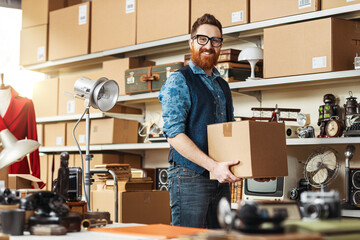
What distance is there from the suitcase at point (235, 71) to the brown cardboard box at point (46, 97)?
5.95 feet

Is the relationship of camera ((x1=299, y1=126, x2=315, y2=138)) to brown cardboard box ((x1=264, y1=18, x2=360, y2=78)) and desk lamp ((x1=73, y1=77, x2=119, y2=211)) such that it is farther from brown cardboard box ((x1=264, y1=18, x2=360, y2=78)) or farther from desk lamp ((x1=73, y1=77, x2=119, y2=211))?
desk lamp ((x1=73, y1=77, x2=119, y2=211))

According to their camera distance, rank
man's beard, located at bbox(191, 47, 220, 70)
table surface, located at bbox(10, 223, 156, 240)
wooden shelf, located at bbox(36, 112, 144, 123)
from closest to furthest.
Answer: table surface, located at bbox(10, 223, 156, 240) < man's beard, located at bbox(191, 47, 220, 70) < wooden shelf, located at bbox(36, 112, 144, 123)

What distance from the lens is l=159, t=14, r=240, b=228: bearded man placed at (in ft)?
7.33

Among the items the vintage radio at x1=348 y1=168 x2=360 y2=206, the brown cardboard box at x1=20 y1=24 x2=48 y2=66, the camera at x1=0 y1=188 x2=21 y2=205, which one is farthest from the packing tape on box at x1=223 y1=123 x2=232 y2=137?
the brown cardboard box at x1=20 y1=24 x2=48 y2=66

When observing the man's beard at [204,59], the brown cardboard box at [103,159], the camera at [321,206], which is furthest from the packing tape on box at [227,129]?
the brown cardboard box at [103,159]

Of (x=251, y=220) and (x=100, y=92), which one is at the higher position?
(x=100, y=92)

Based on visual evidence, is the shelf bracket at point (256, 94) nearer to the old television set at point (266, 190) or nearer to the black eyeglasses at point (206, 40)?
the old television set at point (266, 190)

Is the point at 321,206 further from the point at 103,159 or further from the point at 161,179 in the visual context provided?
the point at 103,159

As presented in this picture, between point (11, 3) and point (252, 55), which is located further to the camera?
point (11, 3)

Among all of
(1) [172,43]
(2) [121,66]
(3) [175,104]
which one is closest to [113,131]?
(2) [121,66]

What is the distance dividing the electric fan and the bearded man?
1000mm

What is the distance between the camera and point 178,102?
229cm

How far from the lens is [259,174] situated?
6.95 ft

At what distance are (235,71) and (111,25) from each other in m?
1.30
